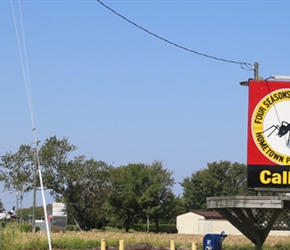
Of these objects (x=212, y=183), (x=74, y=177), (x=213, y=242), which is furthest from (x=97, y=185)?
(x=213, y=242)

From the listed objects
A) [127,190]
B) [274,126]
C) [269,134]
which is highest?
[127,190]

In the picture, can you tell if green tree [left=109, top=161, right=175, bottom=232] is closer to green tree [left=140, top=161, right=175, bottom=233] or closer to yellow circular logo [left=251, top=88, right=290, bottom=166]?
green tree [left=140, top=161, right=175, bottom=233]

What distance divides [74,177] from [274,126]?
56111 millimetres

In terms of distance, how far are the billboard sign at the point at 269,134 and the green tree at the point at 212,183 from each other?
3390 inches

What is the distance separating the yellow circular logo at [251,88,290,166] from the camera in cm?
1789

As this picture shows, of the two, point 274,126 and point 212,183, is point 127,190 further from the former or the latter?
point 274,126

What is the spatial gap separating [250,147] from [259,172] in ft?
2.22

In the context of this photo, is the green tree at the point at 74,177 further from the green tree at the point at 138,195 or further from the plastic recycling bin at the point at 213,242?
the plastic recycling bin at the point at 213,242

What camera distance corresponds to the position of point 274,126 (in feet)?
58.7

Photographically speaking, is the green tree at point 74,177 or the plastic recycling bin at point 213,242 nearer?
the plastic recycling bin at point 213,242

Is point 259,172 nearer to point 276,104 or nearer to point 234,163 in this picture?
point 276,104

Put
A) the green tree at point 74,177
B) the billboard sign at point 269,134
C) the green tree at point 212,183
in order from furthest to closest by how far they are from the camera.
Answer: the green tree at point 212,183 < the green tree at point 74,177 < the billboard sign at point 269,134

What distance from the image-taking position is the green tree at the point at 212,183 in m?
106

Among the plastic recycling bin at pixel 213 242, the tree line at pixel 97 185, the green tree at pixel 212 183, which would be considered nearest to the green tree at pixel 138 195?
the tree line at pixel 97 185
